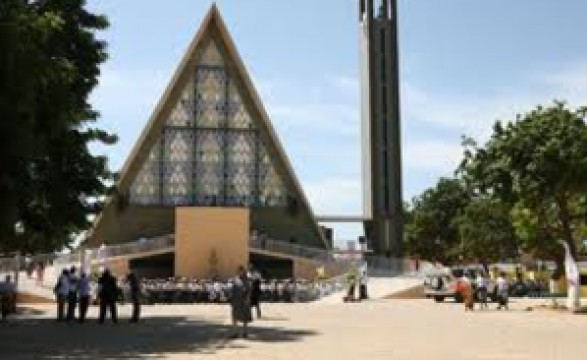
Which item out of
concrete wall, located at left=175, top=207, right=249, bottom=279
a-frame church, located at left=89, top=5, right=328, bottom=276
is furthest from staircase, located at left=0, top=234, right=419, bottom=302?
a-frame church, located at left=89, top=5, right=328, bottom=276

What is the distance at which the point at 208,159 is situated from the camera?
2313 inches

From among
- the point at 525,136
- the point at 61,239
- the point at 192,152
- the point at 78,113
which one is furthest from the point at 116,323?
the point at 192,152

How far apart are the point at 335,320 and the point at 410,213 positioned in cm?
4923

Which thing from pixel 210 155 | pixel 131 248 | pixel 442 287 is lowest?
pixel 442 287

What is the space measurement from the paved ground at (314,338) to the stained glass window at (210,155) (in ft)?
115

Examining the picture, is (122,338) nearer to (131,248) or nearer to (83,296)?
(83,296)

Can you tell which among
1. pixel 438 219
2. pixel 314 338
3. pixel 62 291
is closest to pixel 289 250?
pixel 438 219

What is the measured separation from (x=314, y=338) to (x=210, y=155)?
1703 inches

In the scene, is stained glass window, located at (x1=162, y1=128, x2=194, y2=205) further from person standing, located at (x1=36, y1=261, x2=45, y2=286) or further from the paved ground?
the paved ground

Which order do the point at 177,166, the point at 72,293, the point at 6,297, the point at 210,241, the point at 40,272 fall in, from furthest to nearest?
the point at 177,166, the point at 210,241, the point at 40,272, the point at 6,297, the point at 72,293

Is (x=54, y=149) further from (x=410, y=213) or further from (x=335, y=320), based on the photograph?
(x=410, y=213)

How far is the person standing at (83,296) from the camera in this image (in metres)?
22.0

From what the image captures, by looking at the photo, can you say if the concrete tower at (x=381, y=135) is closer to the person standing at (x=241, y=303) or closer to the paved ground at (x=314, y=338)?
the paved ground at (x=314, y=338)

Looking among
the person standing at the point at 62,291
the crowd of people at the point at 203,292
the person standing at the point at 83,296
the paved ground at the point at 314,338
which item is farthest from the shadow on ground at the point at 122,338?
the crowd of people at the point at 203,292
